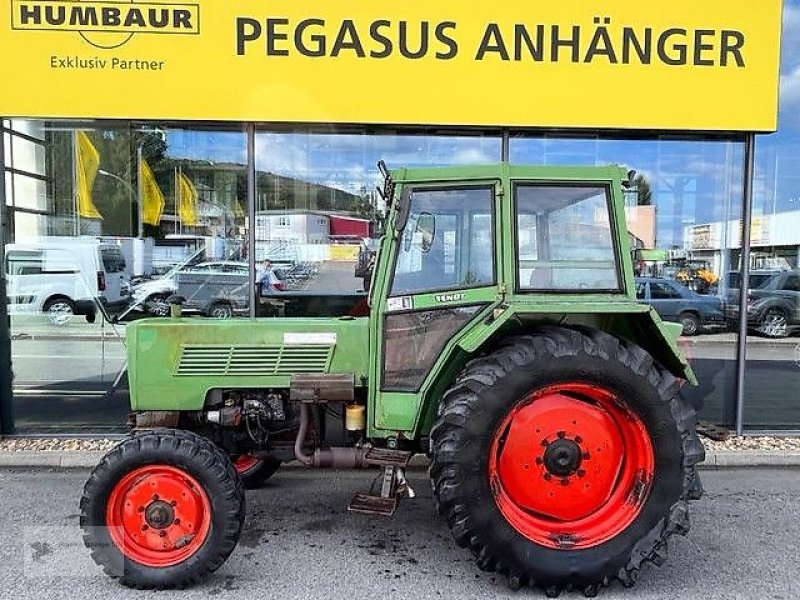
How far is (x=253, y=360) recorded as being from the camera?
3.70m

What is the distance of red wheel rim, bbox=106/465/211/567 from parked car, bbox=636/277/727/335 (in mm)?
5014

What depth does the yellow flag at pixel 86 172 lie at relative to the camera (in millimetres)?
6137

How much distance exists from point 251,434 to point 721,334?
5009 millimetres

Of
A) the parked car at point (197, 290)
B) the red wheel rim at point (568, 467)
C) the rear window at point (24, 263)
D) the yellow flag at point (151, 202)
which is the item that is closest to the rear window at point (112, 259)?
the parked car at point (197, 290)

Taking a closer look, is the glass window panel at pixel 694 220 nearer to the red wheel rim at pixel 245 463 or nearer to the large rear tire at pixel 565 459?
the large rear tire at pixel 565 459

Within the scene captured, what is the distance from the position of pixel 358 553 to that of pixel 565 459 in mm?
1357

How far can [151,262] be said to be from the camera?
6.35 metres

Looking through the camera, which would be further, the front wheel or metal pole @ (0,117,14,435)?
the front wheel

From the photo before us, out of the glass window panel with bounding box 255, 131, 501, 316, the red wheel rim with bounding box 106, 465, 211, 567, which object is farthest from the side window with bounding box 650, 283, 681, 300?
the red wheel rim with bounding box 106, 465, 211, 567

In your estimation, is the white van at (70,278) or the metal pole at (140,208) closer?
the white van at (70,278)

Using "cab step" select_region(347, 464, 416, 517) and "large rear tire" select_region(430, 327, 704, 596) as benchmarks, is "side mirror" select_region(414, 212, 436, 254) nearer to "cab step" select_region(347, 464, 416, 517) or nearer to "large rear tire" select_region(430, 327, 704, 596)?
"large rear tire" select_region(430, 327, 704, 596)

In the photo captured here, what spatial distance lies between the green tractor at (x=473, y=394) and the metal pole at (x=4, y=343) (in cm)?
311

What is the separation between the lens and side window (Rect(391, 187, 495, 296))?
348 centimetres

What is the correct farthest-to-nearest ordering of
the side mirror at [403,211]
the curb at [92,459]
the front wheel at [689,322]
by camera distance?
the front wheel at [689,322] → the curb at [92,459] → the side mirror at [403,211]
